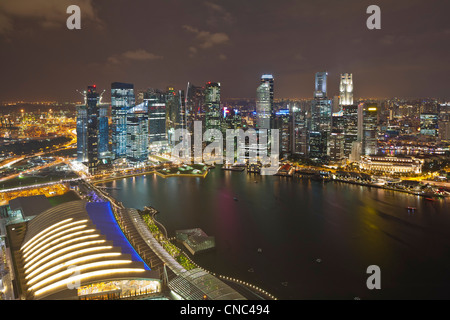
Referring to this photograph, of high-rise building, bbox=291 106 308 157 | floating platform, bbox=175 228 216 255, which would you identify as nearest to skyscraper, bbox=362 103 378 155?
high-rise building, bbox=291 106 308 157

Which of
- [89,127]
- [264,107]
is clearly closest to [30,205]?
[89,127]

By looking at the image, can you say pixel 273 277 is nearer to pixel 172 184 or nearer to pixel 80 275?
pixel 80 275

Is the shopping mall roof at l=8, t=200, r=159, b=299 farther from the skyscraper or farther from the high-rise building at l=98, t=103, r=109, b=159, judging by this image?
the skyscraper

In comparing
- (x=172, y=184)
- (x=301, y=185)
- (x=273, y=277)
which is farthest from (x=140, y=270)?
(x=301, y=185)

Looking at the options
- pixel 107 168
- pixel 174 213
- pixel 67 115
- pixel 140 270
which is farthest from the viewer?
pixel 67 115

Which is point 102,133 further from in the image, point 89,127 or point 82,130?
point 82,130

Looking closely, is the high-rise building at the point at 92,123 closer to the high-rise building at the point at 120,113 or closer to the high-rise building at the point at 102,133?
the high-rise building at the point at 102,133
